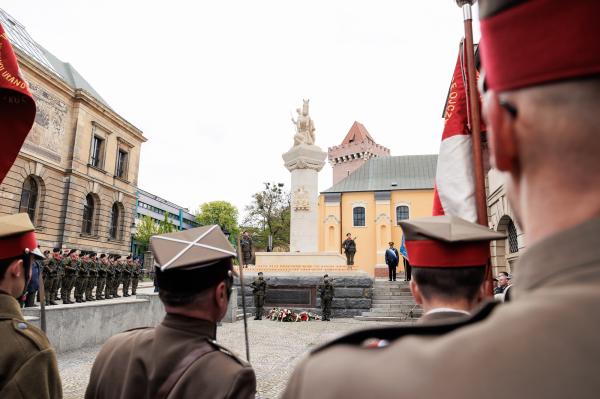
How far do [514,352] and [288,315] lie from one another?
1407 centimetres

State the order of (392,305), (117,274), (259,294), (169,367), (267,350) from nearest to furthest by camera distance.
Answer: (169,367) → (267,350) → (259,294) → (392,305) → (117,274)

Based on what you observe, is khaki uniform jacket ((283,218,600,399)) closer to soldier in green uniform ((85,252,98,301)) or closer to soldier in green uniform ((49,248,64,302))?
soldier in green uniform ((49,248,64,302))

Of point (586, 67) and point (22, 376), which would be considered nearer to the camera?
point (586, 67)

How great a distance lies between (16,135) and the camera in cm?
250

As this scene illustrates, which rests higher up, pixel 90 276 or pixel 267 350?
pixel 90 276

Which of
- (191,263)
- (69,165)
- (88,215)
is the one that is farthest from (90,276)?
(88,215)

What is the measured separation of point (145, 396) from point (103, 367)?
37 cm

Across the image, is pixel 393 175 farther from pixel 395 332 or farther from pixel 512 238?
pixel 395 332

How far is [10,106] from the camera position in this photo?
97.0 inches

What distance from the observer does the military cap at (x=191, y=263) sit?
74.0 inches

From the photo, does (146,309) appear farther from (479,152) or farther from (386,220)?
(386,220)

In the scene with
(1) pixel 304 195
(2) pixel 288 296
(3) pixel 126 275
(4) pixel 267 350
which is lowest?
(4) pixel 267 350

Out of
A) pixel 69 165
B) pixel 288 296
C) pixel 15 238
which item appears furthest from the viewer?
pixel 69 165

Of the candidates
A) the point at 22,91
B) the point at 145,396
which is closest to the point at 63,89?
the point at 22,91
